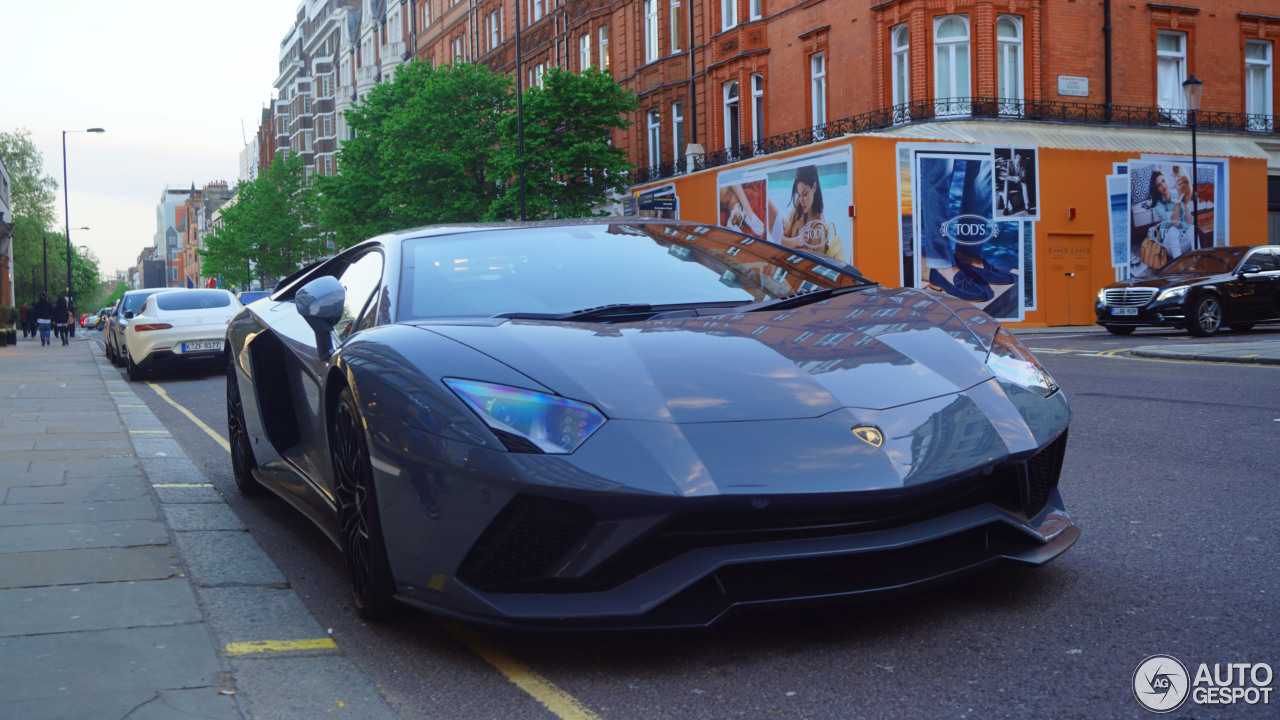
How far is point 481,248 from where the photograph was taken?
12.9 feet

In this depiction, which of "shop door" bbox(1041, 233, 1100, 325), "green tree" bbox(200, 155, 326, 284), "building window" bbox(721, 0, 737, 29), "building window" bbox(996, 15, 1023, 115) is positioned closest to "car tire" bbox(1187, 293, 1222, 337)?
"shop door" bbox(1041, 233, 1100, 325)

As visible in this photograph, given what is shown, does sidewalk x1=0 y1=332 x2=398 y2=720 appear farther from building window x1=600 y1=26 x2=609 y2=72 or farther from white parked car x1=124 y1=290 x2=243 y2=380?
building window x1=600 y1=26 x2=609 y2=72

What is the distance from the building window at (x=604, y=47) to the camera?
39.7 m

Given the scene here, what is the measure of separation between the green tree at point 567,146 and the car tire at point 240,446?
2772cm

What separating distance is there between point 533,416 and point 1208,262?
19185mm

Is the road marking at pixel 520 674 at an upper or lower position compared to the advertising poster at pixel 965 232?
lower

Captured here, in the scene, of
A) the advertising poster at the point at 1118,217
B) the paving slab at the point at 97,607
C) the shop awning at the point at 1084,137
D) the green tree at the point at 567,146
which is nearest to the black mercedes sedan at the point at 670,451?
the paving slab at the point at 97,607

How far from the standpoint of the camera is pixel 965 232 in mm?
26766

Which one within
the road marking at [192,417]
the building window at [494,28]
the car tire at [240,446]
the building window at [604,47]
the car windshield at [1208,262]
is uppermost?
the building window at [494,28]

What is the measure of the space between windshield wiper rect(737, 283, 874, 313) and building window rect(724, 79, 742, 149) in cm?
2960

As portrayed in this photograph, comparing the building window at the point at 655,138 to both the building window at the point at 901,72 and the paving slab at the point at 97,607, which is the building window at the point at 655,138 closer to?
the building window at the point at 901,72

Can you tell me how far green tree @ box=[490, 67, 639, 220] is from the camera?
3344 cm

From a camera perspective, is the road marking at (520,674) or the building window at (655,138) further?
the building window at (655,138)

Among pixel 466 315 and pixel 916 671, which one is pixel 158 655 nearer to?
pixel 466 315
